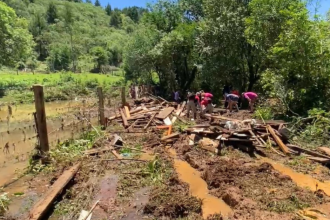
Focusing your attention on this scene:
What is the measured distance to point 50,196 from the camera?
613cm

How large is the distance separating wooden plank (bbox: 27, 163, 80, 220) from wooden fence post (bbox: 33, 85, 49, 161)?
1.08 meters

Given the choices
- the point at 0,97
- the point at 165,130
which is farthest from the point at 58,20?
the point at 165,130

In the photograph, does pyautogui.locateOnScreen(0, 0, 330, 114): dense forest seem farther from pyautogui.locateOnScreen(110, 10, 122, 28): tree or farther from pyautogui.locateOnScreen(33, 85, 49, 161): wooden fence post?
pyautogui.locateOnScreen(110, 10, 122, 28): tree

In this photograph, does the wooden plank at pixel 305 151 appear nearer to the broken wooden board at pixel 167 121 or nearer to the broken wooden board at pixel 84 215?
the broken wooden board at pixel 167 121

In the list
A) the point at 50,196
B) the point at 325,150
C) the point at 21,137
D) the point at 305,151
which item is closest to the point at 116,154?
the point at 50,196

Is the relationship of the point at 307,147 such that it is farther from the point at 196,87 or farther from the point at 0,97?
the point at 0,97

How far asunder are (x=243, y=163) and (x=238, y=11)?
1306 cm

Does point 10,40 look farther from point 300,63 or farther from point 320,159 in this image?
point 320,159

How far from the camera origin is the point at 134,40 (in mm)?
27391

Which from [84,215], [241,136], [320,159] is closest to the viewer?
[84,215]

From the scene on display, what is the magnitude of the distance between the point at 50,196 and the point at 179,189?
2717 mm

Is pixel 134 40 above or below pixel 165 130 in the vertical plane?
above

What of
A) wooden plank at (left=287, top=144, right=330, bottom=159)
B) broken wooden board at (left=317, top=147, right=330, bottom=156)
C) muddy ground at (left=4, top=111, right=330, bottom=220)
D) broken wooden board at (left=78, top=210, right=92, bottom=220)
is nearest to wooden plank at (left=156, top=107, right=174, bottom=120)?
muddy ground at (left=4, top=111, right=330, bottom=220)

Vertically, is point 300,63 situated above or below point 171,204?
above
